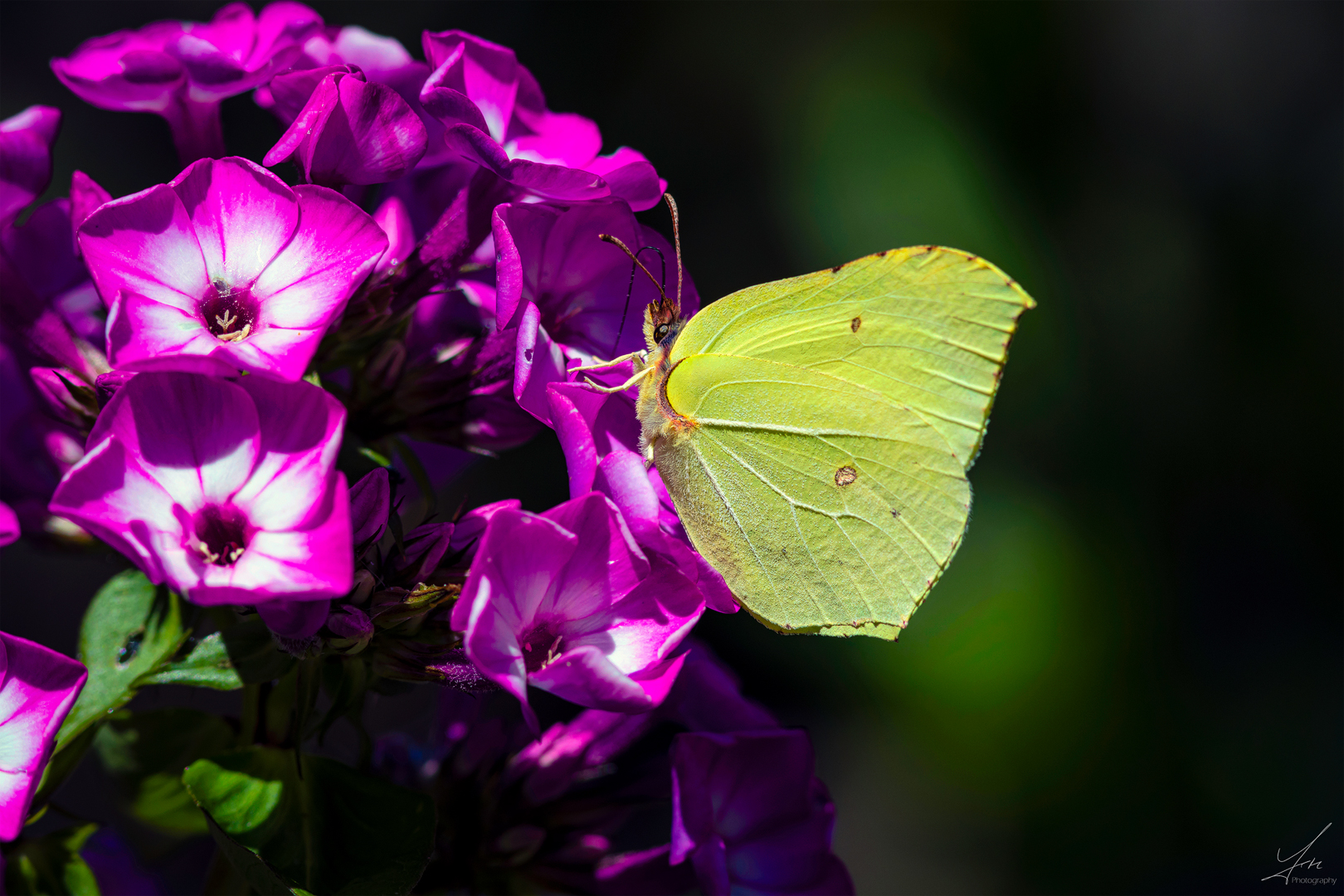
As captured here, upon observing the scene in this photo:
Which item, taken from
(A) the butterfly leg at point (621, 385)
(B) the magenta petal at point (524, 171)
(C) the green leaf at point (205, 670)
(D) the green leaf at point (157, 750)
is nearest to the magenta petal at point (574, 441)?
(A) the butterfly leg at point (621, 385)

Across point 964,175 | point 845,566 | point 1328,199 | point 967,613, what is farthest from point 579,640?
point 1328,199

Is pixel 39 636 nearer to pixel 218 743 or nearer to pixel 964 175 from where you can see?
pixel 218 743

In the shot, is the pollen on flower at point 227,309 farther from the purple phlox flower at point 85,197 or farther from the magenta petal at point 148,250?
the purple phlox flower at point 85,197

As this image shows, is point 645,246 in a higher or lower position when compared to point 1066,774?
higher

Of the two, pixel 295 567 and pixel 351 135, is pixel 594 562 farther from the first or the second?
pixel 351 135

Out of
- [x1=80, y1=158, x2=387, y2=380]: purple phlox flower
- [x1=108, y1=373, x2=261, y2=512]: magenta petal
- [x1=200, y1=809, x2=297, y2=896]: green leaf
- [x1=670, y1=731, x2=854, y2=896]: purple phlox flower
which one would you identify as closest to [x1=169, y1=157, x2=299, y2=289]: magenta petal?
[x1=80, y1=158, x2=387, y2=380]: purple phlox flower

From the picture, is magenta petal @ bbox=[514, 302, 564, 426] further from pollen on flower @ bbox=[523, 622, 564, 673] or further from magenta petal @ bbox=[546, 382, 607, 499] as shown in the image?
pollen on flower @ bbox=[523, 622, 564, 673]
